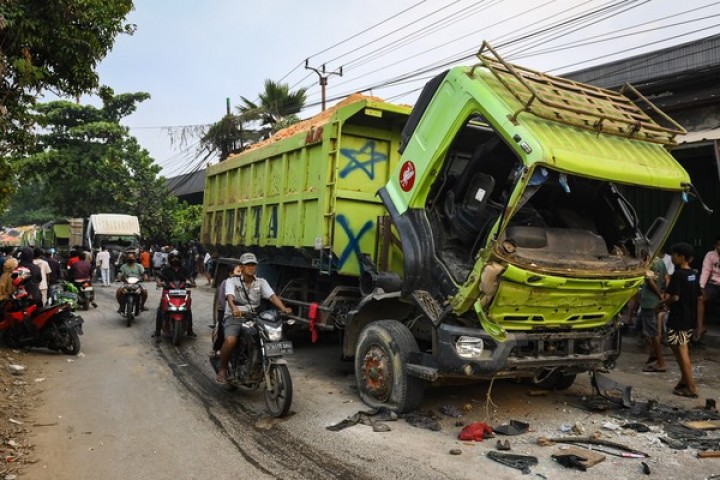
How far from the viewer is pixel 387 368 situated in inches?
219

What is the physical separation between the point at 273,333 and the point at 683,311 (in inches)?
175

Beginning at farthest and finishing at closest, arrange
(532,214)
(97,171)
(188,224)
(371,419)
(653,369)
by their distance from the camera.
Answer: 1. (97,171)
2. (188,224)
3. (653,369)
4. (532,214)
5. (371,419)

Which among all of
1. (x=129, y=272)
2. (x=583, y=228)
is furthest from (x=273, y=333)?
(x=129, y=272)

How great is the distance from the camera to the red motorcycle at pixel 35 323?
325 inches

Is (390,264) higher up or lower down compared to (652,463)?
higher up

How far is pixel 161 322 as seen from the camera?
32.1 ft

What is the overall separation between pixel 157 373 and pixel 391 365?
11.2ft

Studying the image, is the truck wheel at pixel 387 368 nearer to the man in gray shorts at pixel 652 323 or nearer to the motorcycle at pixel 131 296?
the man in gray shorts at pixel 652 323

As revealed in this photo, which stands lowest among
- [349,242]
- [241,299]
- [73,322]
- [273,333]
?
[73,322]

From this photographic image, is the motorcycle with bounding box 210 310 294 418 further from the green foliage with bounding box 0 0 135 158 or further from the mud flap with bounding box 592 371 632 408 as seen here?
the green foliage with bounding box 0 0 135 158

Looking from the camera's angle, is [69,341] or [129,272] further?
[129,272]

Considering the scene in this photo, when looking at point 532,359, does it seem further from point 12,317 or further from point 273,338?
point 12,317

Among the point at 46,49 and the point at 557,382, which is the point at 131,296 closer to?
the point at 46,49

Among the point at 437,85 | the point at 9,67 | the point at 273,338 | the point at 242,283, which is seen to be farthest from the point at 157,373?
the point at 437,85
